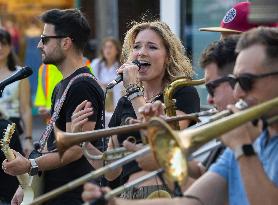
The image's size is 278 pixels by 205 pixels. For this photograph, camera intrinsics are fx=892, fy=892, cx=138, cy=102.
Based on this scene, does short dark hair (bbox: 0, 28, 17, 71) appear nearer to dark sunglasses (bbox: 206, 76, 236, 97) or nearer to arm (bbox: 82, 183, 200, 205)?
dark sunglasses (bbox: 206, 76, 236, 97)

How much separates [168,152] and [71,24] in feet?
8.73

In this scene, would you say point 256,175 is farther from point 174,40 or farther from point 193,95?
point 174,40

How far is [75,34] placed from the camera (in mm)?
5648

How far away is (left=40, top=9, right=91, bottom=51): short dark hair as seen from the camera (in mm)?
5645

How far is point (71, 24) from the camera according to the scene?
5672 mm

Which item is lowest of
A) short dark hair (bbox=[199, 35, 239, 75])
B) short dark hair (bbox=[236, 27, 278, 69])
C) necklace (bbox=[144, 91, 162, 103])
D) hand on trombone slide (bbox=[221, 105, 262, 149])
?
necklace (bbox=[144, 91, 162, 103])

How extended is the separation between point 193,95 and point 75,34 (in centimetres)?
110

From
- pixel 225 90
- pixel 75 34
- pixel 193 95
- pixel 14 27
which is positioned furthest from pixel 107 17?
pixel 225 90

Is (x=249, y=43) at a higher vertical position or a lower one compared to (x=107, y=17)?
higher

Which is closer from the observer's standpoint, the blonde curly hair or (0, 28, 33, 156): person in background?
the blonde curly hair

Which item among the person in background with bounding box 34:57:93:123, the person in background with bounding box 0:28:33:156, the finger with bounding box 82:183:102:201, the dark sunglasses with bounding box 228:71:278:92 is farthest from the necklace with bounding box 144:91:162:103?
the person in background with bounding box 34:57:93:123

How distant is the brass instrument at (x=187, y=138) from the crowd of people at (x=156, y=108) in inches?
3.6

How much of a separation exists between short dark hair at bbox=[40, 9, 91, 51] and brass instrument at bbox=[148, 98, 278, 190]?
8.45 ft

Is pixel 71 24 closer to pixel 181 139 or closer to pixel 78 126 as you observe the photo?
pixel 78 126
